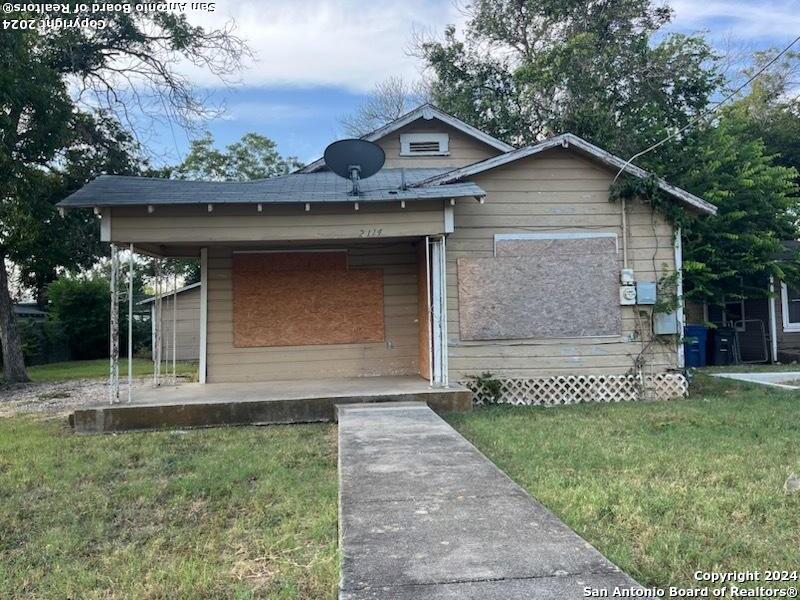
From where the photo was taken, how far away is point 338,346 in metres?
9.90

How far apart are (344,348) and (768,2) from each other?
9.11 m

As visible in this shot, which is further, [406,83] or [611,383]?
[406,83]

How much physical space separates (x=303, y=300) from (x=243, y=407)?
8.84 feet

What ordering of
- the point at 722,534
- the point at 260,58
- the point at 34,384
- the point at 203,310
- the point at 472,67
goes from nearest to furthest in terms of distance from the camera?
the point at 722,534, the point at 203,310, the point at 260,58, the point at 34,384, the point at 472,67

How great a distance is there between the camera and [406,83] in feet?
89.0

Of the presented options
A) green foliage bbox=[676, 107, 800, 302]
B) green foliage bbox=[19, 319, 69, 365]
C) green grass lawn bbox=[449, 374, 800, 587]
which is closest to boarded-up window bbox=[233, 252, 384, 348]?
green grass lawn bbox=[449, 374, 800, 587]

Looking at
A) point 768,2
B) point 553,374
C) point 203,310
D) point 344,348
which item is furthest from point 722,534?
point 768,2

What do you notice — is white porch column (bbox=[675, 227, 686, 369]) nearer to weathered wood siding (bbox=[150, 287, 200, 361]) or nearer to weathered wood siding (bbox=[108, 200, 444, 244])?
weathered wood siding (bbox=[108, 200, 444, 244])

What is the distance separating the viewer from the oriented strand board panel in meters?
9.23

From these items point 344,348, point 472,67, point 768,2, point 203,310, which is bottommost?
point 344,348

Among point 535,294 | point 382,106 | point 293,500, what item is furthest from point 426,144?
point 382,106

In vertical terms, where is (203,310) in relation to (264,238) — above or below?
below

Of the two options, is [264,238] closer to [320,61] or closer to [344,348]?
[344,348]

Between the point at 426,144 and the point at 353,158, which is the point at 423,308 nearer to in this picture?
the point at 353,158
